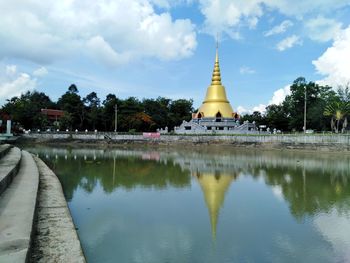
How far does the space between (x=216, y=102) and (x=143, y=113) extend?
42.6 ft

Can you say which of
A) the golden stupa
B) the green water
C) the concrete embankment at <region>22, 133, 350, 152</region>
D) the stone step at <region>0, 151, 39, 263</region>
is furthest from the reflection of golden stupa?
the golden stupa

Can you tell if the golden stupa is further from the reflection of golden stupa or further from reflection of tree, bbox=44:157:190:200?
the reflection of golden stupa

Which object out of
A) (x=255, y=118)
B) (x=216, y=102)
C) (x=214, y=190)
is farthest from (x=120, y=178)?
(x=255, y=118)

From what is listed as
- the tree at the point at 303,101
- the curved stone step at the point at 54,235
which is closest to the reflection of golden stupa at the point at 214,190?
the curved stone step at the point at 54,235

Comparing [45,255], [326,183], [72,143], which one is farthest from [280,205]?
[72,143]

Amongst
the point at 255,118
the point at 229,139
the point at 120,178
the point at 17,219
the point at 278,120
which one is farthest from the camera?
the point at 255,118

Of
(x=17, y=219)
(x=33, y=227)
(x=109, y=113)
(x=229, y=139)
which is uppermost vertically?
(x=109, y=113)

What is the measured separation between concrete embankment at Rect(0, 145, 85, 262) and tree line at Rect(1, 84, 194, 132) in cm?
4573

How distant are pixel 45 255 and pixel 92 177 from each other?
10.5m

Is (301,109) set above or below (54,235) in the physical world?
above

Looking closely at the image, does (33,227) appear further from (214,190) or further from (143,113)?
(143,113)

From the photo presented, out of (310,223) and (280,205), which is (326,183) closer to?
(280,205)

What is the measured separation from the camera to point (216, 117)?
171 feet

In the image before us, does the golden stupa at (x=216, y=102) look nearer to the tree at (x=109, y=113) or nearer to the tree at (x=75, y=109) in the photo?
the tree at (x=109, y=113)
